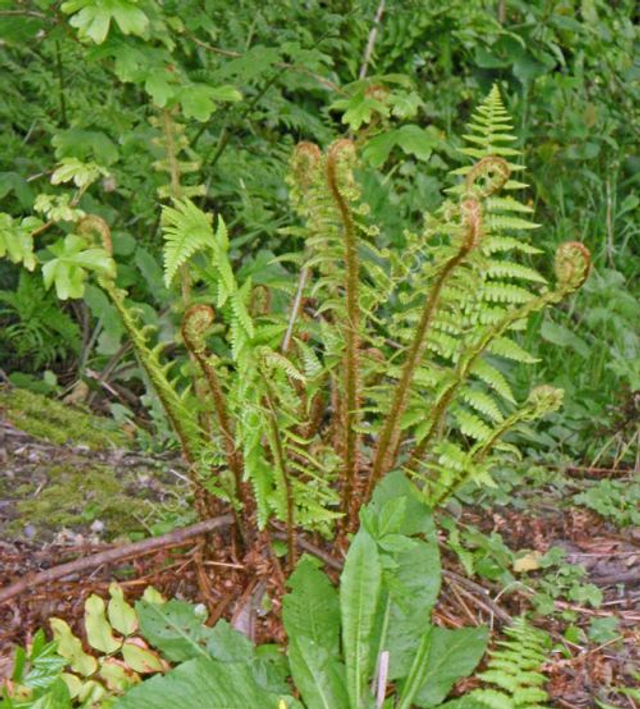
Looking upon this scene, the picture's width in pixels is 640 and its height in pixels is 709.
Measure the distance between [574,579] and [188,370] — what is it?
1.05m

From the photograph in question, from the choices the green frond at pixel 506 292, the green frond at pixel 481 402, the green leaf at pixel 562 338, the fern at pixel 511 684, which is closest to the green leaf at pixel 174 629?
the fern at pixel 511 684

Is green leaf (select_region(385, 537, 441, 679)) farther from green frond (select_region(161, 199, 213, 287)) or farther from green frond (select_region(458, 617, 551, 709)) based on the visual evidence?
green frond (select_region(161, 199, 213, 287))

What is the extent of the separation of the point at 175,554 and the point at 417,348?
74 cm

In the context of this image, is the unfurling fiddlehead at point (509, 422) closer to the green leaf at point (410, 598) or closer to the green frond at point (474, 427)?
the green frond at point (474, 427)

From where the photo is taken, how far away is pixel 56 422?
308cm

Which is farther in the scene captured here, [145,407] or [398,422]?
[145,407]

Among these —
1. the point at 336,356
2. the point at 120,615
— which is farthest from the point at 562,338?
the point at 120,615

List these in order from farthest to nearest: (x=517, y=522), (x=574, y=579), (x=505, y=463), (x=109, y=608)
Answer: (x=505, y=463) → (x=517, y=522) → (x=574, y=579) → (x=109, y=608)

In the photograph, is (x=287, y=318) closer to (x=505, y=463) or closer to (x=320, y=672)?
(x=320, y=672)

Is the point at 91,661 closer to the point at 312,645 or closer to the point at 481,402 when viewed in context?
the point at 312,645

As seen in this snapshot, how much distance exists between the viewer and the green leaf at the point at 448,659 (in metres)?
2.00

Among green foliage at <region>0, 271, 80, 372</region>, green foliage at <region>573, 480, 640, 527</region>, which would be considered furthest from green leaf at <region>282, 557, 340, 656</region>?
green foliage at <region>0, 271, 80, 372</region>

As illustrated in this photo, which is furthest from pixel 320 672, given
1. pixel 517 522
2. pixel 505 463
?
pixel 505 463

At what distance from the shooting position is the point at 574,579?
8.24 ft
